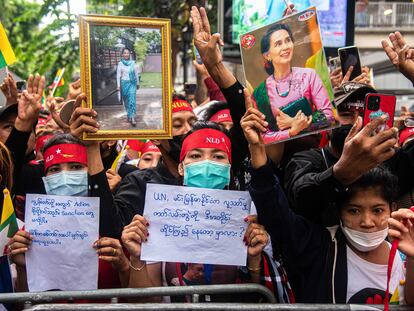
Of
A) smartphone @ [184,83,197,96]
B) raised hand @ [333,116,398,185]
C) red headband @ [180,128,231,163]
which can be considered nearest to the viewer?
raised hand @ [333,116,398,185]

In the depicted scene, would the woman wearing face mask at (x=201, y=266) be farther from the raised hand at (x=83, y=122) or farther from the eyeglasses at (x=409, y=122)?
the eyeglasses at (x=409, y=122)

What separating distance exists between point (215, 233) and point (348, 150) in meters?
0.79

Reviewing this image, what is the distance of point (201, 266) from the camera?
123 inches

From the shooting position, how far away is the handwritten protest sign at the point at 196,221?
3.02 metres

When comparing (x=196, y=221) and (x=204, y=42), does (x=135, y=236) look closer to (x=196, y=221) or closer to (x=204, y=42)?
(x=196, y=221)

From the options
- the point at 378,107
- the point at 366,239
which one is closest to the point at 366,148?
the point at 378,107

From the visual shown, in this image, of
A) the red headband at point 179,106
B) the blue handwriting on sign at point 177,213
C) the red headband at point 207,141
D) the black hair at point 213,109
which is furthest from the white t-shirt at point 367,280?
the black hair at point 213,109

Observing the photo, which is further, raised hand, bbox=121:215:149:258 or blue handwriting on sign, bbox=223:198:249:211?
Answer: blue handwriting on sign, bbox=223:198:249:211

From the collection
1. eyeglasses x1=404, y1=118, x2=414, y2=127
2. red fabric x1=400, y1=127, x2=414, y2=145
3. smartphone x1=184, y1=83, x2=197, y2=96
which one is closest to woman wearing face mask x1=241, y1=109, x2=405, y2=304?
eyeglasses x1=404, y1=118, x2=414, y2=127

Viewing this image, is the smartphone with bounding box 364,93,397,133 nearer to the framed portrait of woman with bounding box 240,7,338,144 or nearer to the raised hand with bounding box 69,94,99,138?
the framed portrait of woman with bounding box 240,7,338,144

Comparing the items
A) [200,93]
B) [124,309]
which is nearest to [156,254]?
[124,309]

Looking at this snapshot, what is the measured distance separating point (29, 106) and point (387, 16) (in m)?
25.1

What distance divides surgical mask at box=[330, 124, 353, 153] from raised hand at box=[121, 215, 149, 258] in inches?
41.8

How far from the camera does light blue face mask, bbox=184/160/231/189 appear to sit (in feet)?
10.4
